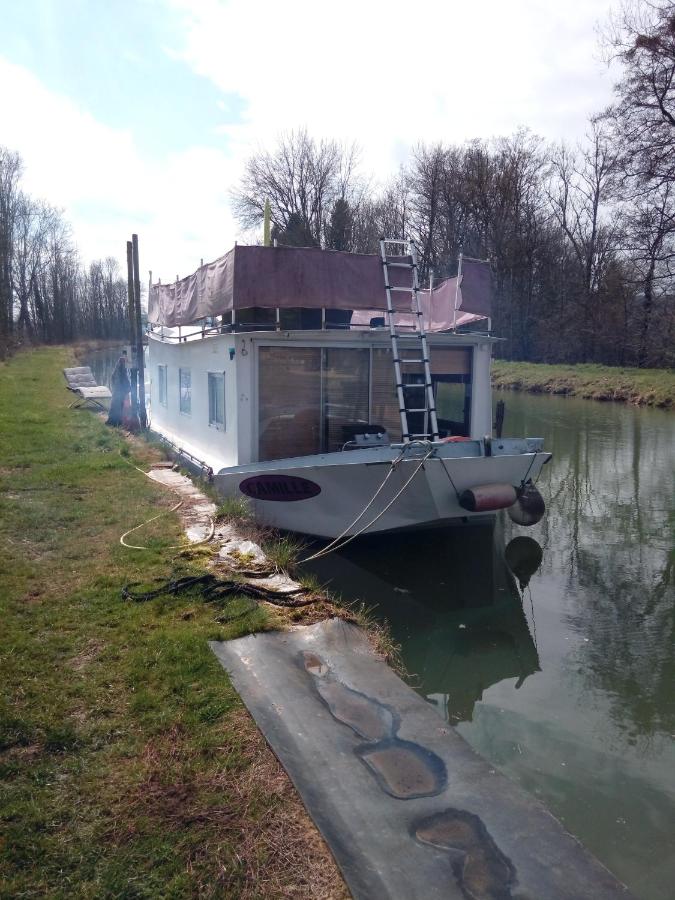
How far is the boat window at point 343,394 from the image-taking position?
980 centimetres

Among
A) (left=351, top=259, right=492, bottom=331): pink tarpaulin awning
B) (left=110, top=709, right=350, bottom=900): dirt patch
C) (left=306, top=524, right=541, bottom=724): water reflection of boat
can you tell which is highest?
(left=351, top=259, right=492, bottom=331): pink tarpaulin awning

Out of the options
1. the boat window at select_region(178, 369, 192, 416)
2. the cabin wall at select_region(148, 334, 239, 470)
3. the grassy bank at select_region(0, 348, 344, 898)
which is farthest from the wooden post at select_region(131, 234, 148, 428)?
the grassy bank at select_region(0, 348, 344, 898)

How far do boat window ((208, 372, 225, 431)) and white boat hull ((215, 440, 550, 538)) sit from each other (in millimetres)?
1293

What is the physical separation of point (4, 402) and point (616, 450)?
53.0 feet

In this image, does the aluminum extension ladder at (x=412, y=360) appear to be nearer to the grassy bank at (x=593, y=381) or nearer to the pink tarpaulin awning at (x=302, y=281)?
the pink tarpaulin awning at (x=302, y=281)

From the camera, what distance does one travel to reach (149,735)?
4.03 metres

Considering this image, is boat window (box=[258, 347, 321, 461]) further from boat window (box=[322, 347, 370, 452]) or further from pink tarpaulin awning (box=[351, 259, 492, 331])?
pink tarpaulin awning (box=[351, 259, 492, 331])

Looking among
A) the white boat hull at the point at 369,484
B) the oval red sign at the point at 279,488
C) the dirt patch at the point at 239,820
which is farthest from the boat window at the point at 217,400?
the dirt patch at the point at 239,820

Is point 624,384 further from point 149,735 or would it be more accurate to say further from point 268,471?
point 149,735

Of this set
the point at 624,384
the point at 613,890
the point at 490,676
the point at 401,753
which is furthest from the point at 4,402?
the point at 624,384

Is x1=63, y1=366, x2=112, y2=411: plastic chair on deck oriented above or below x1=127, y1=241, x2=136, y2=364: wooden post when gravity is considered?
below

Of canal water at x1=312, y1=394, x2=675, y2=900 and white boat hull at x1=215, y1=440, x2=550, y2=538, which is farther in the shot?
white boat hull at x1=215, y1=440, x2=550, y2=538

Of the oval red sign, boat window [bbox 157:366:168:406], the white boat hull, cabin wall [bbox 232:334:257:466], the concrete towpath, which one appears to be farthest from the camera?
boat window [bbox 157:366:168:406]

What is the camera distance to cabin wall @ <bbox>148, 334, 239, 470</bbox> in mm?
9898
